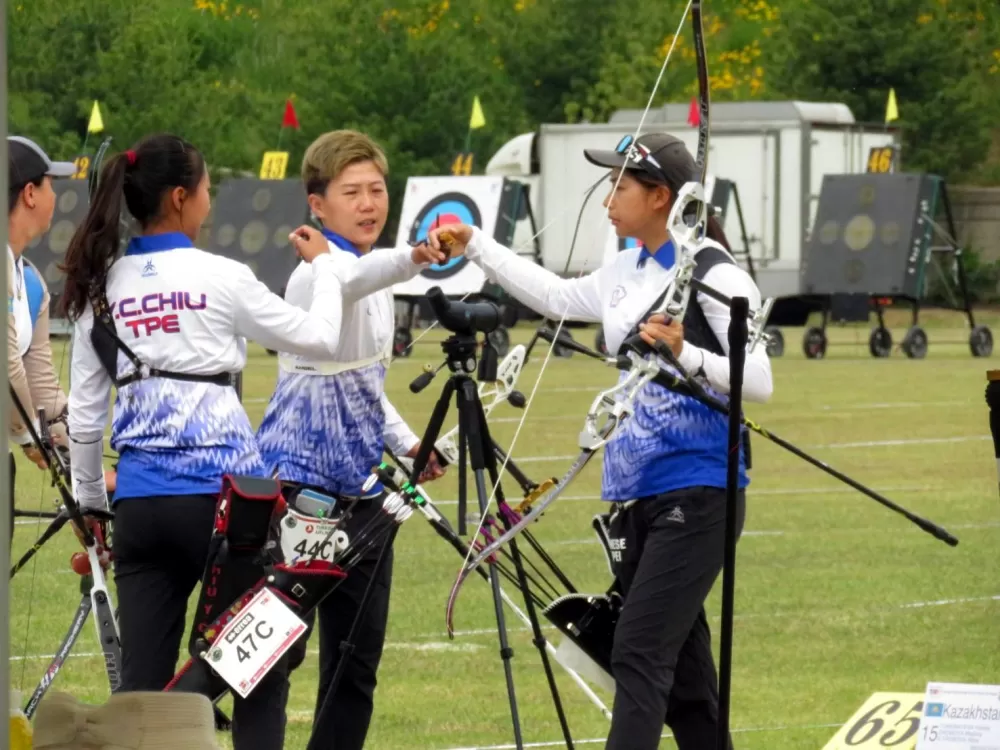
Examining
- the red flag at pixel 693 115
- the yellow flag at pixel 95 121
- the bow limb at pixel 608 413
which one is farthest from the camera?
the red flag at pixel 693 115

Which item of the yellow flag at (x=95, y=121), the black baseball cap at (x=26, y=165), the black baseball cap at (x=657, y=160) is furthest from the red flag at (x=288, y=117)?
the black baseball cap at (x=657, y=160)

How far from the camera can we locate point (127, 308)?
4.60 meters

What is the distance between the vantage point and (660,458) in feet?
15.9

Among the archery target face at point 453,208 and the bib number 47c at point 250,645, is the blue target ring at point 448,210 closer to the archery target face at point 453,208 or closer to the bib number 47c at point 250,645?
the archery target face at point 453,208

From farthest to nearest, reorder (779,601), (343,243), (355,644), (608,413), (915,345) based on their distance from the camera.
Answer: (915,345) < (779,601) < (343,243) < (355,644) < (608,413)

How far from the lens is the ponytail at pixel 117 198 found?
15.2 ft

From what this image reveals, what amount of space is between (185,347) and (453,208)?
81.5ft

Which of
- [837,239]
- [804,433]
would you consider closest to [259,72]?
[804,433]

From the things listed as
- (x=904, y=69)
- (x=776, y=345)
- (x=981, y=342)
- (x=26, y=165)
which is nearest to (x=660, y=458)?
(x=26, y=165)

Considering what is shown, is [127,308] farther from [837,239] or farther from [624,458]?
[837,239]

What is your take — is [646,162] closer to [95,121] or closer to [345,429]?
[345,429]

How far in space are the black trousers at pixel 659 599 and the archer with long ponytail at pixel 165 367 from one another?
2.42 ft

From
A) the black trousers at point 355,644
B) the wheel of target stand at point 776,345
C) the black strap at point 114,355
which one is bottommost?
the wheel of target stand at point 776,345

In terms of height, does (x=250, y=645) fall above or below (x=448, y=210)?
above
